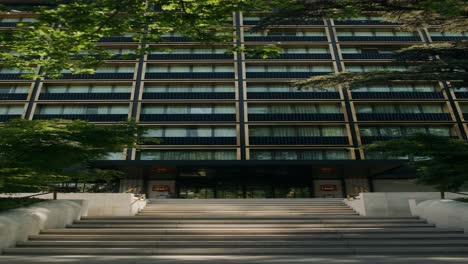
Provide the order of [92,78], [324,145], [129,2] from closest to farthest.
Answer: [129,2]
[324,145]
[92,78]

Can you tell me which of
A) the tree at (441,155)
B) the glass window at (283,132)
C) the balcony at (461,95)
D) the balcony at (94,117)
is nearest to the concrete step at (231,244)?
the tree at (441,155)

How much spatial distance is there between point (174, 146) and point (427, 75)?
2238cm

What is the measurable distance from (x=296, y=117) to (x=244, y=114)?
219 inches

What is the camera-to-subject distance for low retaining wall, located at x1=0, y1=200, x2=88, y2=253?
23.2 ft

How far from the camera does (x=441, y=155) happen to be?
9945mm

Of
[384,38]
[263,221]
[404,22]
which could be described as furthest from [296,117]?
[263,221]

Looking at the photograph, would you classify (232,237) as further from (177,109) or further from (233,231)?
(177,109)

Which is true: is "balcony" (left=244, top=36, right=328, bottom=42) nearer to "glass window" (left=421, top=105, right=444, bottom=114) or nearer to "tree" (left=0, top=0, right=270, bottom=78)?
"glass window" (left=421, top=105, right=444, bottom=114)

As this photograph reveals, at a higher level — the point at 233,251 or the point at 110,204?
the point at 110,204

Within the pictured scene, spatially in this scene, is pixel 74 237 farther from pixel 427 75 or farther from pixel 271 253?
pixel 427 75

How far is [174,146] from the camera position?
28516 millimetres

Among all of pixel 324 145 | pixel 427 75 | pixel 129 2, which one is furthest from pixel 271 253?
pixel 324 145

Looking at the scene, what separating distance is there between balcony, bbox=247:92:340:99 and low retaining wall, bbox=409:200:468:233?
2149 centimetres

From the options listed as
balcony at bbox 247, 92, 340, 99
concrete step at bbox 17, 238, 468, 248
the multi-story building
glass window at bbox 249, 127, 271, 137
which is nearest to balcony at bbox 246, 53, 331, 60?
the multi-story building
